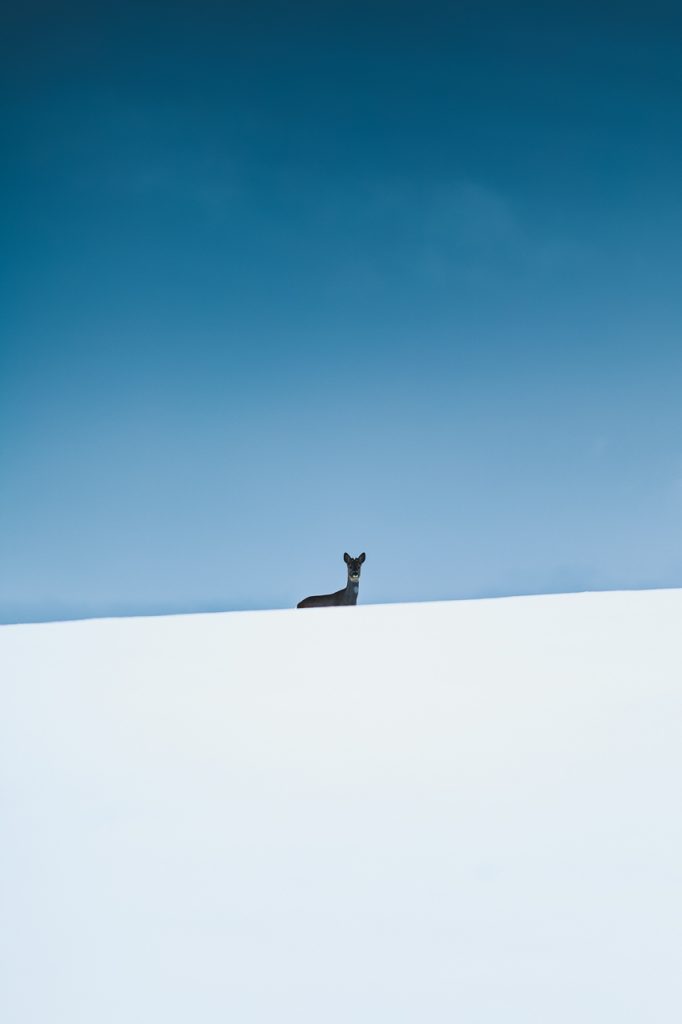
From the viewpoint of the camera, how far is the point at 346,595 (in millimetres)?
7062

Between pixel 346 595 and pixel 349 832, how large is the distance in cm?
594

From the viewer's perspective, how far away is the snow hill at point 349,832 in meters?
0.88

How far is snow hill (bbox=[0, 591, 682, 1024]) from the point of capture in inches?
34.8

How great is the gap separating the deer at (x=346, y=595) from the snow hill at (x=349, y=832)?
5157 millimetres

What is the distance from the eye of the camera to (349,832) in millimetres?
1129

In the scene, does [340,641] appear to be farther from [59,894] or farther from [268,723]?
[59,894]

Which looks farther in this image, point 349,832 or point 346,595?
point 346,595

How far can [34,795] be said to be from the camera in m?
1.28

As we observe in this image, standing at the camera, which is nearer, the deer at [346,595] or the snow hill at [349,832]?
the snow hill at [349,832]

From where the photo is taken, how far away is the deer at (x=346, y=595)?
6969 millimetres

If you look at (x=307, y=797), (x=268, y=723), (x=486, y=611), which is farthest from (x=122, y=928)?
(x=486, y=611)

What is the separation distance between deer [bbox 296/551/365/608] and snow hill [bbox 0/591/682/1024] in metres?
5.16

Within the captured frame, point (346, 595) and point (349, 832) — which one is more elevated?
point (346, 595)

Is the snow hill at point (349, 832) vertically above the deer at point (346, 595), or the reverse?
the deer at point (346, 595)
